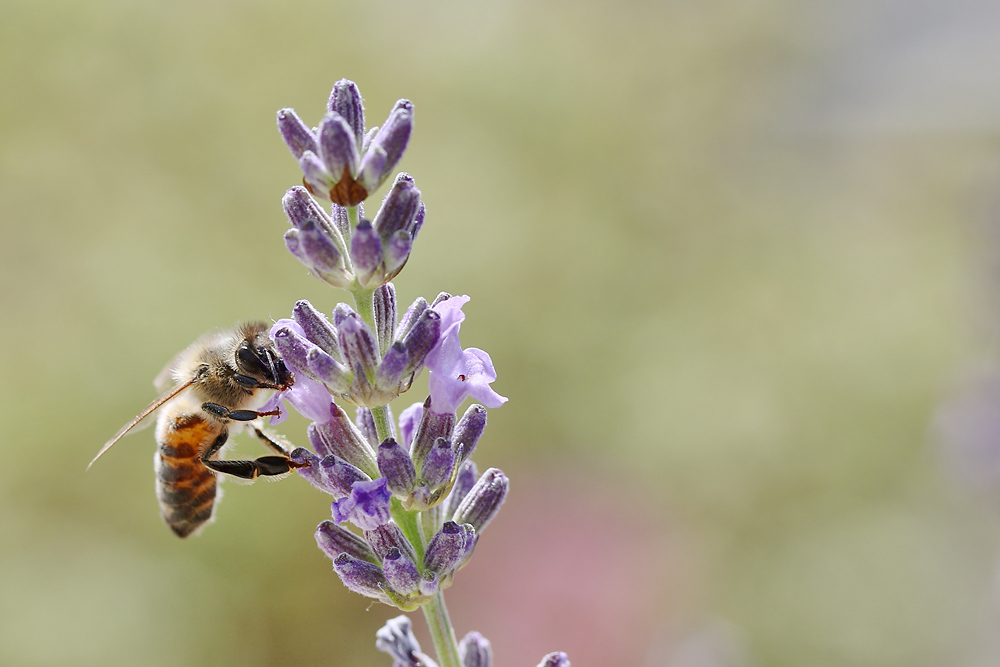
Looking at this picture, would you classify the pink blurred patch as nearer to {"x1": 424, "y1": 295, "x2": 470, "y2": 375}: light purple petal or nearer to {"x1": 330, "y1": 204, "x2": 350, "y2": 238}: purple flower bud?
{"x1": 424, "y1": 295, "x2": 470, "y2": 375}: light purple petal

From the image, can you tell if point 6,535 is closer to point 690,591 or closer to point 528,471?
point 528,471

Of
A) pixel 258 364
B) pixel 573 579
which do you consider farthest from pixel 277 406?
pixel 573 579

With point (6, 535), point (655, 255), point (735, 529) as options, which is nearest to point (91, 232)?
point (6, 535)

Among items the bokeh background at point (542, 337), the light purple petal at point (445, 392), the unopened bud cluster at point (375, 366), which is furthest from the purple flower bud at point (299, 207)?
the bokeh background at point (542, 337)

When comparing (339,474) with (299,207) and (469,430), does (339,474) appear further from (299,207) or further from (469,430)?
(299,207)

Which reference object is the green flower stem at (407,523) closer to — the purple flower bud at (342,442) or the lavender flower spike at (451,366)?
the purple flower bud at (342,442)

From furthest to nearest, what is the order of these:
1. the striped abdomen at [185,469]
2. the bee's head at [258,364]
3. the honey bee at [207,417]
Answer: the striped abdomen at [185,469], the honey bee at [207,417], the bee's head at [258,364]
